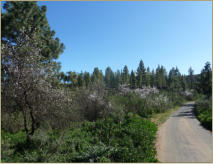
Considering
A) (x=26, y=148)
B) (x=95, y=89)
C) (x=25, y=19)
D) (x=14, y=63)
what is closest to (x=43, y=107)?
(x=26, y=148)

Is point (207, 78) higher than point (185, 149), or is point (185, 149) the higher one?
point (207, 78)

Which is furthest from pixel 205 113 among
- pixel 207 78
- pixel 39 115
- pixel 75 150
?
pixel 39 115

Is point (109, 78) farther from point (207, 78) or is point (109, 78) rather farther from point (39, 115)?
point (39, 115)

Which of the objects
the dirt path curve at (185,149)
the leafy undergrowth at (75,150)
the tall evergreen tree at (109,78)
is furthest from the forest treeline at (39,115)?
the tall evergreen tree at (109,78)

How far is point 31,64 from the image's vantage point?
18.0ft

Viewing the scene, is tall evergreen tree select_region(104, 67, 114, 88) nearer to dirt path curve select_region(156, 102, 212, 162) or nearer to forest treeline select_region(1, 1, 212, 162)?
forest treeline select_region(1, 1, 212, 162)

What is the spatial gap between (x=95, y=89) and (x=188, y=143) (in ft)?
26.2

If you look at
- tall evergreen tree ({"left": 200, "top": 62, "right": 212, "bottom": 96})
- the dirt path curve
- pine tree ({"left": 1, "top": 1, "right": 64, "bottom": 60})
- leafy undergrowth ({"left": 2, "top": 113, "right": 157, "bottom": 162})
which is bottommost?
the dirt path curve

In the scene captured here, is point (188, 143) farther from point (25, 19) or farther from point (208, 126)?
point (25, 19)

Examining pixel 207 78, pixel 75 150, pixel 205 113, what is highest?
pixel 207 78

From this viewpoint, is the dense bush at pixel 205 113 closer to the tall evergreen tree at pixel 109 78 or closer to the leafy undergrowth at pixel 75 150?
the leafy undergrowth at pixel 75 150

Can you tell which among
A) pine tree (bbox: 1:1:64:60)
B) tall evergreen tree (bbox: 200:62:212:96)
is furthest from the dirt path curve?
tall evergreen tree (bbox: 200:62:212:96)

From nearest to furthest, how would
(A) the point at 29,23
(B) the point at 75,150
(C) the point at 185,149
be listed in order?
(B) the point at 75,150 < (C) the point at 185,149 < (A) the point at 29,23

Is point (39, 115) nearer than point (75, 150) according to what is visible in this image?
No
